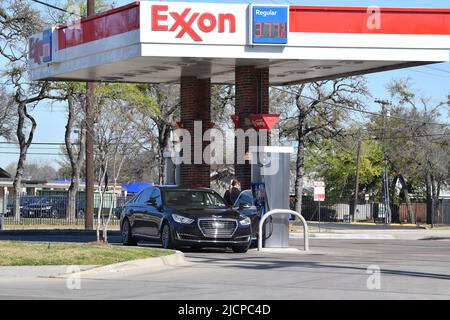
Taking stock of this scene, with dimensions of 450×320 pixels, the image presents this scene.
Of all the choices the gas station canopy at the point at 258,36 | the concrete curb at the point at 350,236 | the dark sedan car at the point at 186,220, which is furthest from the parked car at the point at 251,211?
the concrete curb at the point at 350,236

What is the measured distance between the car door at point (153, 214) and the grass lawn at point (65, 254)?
7.66 ft

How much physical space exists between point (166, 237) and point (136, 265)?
437cm

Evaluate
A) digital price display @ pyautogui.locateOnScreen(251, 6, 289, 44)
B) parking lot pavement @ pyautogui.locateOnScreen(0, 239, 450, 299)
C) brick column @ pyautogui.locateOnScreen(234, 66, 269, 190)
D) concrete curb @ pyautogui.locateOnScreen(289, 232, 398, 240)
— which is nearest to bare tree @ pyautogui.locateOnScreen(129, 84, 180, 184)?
concrete curb @ pyautogui.locateOnScreen(289, 232, 398, 240)

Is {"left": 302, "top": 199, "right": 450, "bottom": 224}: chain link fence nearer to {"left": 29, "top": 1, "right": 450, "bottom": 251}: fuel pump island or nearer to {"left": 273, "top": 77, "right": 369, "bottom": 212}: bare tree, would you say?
{"left": 273, "top": 77, "right": 369, "bottom": 212}: bare tree

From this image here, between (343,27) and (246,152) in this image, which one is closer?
(343,27)

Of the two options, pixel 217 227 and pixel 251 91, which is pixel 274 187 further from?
pixel 251 91

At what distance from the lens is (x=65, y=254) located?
16844 millimetres

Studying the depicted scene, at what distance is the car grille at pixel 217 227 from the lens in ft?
66.9

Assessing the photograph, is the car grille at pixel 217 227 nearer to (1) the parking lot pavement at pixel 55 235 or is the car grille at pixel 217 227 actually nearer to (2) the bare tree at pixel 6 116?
(1) the parking lot pavement at pixel 55 235

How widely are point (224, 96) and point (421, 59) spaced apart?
26.8 meters

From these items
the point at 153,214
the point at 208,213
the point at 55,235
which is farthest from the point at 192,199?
the point at 55,235

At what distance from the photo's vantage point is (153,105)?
4875cm
